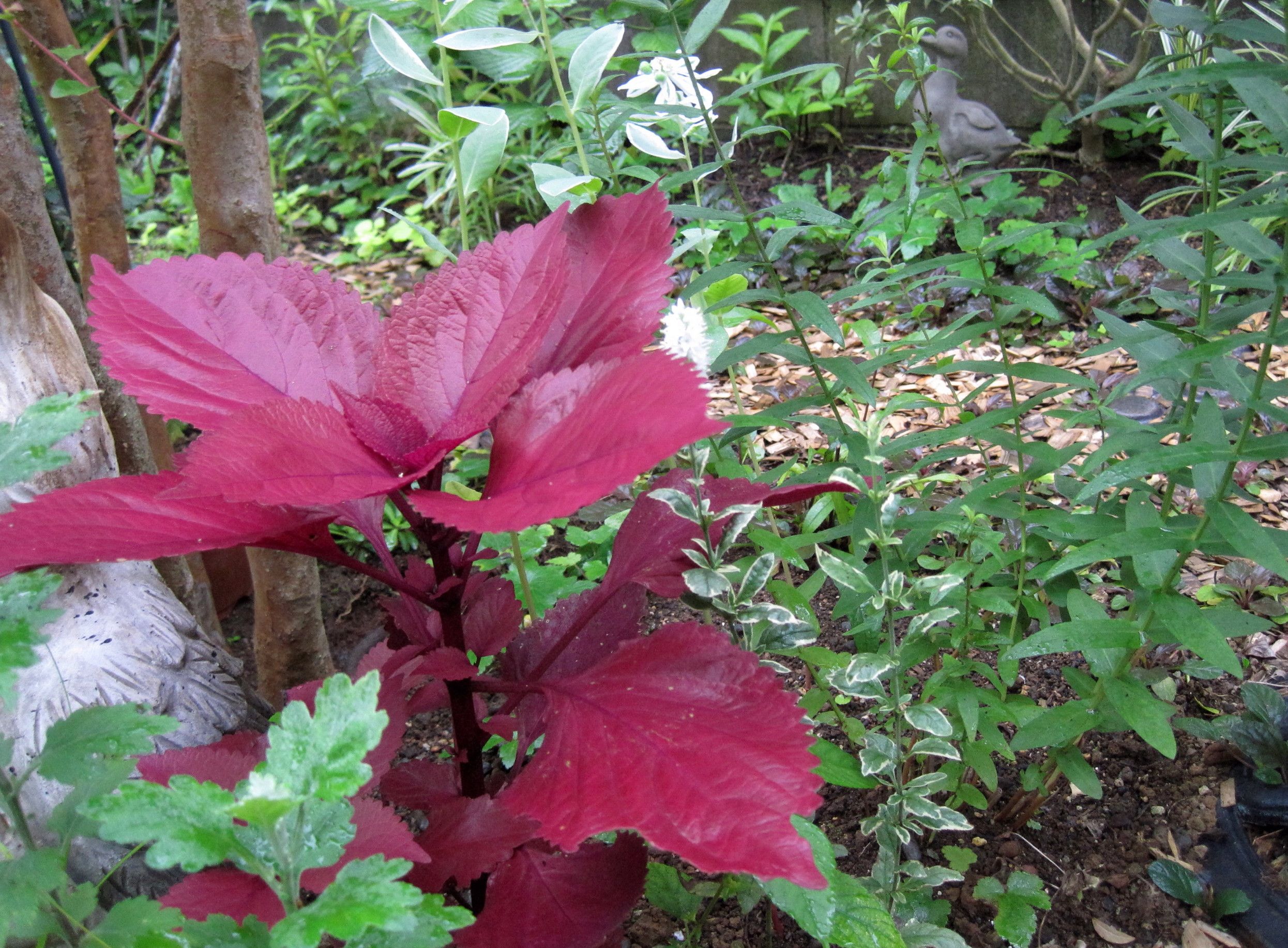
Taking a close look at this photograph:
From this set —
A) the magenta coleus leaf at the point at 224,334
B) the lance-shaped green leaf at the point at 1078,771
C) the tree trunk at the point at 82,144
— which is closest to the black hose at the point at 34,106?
the tree trunk at the point at 82,144

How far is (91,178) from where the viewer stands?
175cm

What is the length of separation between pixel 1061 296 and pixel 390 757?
308 cm

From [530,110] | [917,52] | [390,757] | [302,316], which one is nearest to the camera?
[390,757]

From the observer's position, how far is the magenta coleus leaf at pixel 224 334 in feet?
2.99

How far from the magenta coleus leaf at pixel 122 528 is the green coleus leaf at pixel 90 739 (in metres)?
0.13

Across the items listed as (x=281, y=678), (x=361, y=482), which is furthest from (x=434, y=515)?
(x=281, y=678)

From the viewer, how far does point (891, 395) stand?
275 cm

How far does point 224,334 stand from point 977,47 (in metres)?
4.40

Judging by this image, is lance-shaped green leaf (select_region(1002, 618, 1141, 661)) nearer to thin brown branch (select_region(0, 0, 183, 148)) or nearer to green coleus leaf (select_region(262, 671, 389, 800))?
green coleus leaf (select_region(262, 671, 389, 800))

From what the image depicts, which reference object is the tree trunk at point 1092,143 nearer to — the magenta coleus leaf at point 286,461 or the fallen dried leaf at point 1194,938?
the fallen dried leaf at point 1194,938

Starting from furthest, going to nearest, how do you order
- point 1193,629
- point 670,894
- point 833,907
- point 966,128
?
point 966,128 → point 670,894 → point 1193,629 → point 833,907

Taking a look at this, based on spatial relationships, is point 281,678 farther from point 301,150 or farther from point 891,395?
point 301,150

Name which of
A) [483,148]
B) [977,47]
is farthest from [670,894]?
[977,47]

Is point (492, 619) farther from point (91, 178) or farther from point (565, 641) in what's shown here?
point (91, 178)
